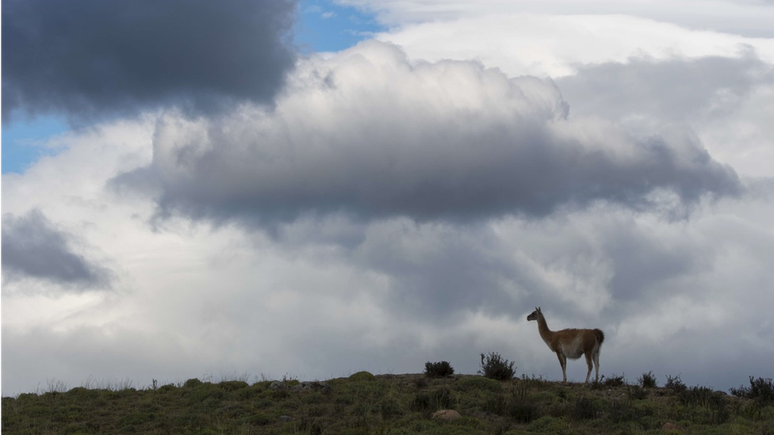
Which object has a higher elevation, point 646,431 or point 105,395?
point 105,395

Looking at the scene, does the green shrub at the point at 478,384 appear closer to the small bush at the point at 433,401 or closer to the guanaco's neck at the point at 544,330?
Answer: the small bush at the point at 433,401

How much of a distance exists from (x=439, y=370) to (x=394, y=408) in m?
5.18

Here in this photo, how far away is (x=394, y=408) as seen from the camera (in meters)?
20.6

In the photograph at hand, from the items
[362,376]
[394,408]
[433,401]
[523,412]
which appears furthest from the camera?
[362,376]

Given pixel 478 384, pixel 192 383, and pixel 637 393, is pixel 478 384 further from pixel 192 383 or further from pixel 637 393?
pixel 192 383

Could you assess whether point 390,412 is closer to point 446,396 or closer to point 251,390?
point 446,396

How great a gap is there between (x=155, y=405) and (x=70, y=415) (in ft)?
7.74

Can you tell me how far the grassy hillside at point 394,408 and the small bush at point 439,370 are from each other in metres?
0.40

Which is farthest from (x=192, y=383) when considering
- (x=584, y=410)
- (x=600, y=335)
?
(x=600, y=335)

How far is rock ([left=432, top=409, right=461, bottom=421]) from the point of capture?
19.6 m

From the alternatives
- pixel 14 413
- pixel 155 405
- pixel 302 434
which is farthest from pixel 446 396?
pixel 14 413

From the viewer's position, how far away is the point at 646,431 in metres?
18.7

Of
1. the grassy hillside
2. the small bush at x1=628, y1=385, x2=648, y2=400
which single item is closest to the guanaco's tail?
the grassy hillside

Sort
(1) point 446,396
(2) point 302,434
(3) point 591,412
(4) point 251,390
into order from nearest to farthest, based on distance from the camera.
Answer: (2) point 302,434 < (3) point 591,412 < (1) point 446,396 < (4) point 251,390
